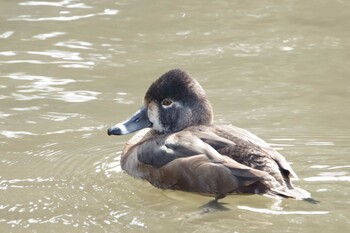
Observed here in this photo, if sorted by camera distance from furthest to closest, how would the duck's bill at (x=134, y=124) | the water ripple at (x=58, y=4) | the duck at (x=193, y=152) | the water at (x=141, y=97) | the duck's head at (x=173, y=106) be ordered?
the water ripple at (x=58, y=4) < the duck's bill at (x=134, y=124) < the duck's head at (x=173, y=106) < the duck at (x=193, y=152) < the water at (x=141, y=97)

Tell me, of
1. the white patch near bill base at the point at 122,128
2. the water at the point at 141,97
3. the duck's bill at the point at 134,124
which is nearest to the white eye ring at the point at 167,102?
the duck's bill at the point at 134,124

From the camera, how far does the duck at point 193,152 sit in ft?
22.0

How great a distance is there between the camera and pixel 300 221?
6285 mm

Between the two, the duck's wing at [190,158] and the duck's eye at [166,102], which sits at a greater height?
the duck's eye at [166,102]

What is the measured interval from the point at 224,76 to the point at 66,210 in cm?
323

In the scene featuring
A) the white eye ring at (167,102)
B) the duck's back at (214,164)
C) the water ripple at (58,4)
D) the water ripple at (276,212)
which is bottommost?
the water ripple at (276,212)

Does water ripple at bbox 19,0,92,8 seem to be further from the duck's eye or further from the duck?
the duck's eye

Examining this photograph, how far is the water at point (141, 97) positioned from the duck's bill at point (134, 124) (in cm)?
26

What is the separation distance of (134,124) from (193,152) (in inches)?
40.1

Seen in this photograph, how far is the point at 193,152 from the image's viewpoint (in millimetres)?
6965

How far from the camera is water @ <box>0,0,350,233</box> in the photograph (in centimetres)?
658

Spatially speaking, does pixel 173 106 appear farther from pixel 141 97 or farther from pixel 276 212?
pixel 276 212

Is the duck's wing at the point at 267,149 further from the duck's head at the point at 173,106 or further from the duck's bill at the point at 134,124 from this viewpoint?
the duck's bill at the point at 134,124

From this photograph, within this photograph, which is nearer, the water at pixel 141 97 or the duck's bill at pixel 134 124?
the water at pixel 141 97
